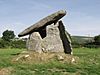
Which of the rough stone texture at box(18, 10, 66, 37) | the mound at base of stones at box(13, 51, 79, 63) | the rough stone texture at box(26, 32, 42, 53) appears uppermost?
the rough stone texture at box(18, 10, 66, 37)

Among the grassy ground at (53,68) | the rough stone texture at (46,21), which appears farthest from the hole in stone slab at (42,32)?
the grassy ground at (53,68)

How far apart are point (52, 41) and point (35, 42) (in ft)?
4.54

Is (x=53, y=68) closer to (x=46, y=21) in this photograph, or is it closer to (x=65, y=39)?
(x=46, y=21)

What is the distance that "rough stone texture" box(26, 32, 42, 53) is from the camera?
23656mm

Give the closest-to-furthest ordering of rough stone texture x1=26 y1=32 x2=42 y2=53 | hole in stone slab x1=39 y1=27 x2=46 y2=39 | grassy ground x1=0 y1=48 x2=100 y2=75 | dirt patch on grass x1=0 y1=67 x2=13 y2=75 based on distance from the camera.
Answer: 1. dirt patch on grass x1=0 y1=67 x2=13 y2=75
2. grassy ground x1=0 y1=48 x2=100 y2=75
3. rough stone texture x1=26 y1=32 x2=42 y2=53
4. hole in stone slab x1=39 y1=27 x2=46 y2=39

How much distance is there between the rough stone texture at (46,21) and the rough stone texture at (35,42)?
1.49 ft

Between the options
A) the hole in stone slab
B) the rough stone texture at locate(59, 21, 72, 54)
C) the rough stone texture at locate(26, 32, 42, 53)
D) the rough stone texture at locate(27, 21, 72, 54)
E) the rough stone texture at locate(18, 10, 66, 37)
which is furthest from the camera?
the hole in stone slab

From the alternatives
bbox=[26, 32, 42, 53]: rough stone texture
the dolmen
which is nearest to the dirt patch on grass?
bbox=[26, 32, 42, 53]: rough stone texture

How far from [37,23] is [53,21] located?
1.32m

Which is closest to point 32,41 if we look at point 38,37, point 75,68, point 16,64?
point 38,37

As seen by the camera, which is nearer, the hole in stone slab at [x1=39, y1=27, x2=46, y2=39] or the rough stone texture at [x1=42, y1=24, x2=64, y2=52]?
the rough stone texture at [x1=42, y1=24, x2=64, y2=52]

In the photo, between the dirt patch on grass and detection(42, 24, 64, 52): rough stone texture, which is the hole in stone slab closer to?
detection(42, 24, 64, 52): rough stone texture

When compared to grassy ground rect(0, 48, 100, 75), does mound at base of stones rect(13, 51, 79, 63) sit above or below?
above

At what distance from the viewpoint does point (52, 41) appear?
79.3 feet
